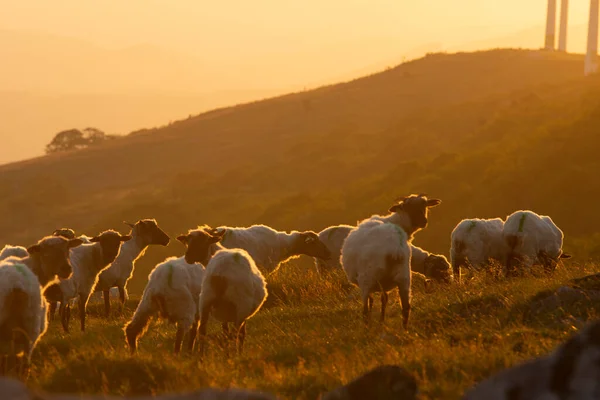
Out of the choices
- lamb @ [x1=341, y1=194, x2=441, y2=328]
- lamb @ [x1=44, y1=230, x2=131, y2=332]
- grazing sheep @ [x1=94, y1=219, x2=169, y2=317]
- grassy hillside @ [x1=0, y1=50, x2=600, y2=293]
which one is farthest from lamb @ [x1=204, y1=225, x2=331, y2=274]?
grassy hillside @ [x1=0, y1=50, x2=600, y2=293]

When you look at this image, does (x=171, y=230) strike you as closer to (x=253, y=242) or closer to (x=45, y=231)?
(x=45, y=231)

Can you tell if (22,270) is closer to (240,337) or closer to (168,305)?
(168,305)

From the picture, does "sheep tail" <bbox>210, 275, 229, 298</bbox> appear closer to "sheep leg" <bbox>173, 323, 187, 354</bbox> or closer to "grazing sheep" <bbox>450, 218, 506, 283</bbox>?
"sheep leg" <bbox>173, 323, 187, 354</bbox>

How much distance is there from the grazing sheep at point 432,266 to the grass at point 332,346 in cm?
149

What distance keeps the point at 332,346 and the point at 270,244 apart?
1040 cm

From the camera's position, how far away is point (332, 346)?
13383 mm

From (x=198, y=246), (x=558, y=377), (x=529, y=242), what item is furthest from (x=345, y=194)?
(x=558, y=377)

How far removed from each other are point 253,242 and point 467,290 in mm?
7314

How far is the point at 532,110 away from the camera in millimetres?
73188

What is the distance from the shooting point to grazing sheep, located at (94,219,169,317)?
20625 mm

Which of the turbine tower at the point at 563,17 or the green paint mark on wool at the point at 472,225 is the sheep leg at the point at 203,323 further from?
the turbine tower at the point at 563,17

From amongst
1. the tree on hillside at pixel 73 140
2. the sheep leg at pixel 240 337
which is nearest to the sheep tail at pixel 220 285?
the sheep leg at pixel 240 337

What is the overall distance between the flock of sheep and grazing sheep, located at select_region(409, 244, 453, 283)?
1.1 inches

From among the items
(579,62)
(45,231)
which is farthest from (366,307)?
(579,62)
